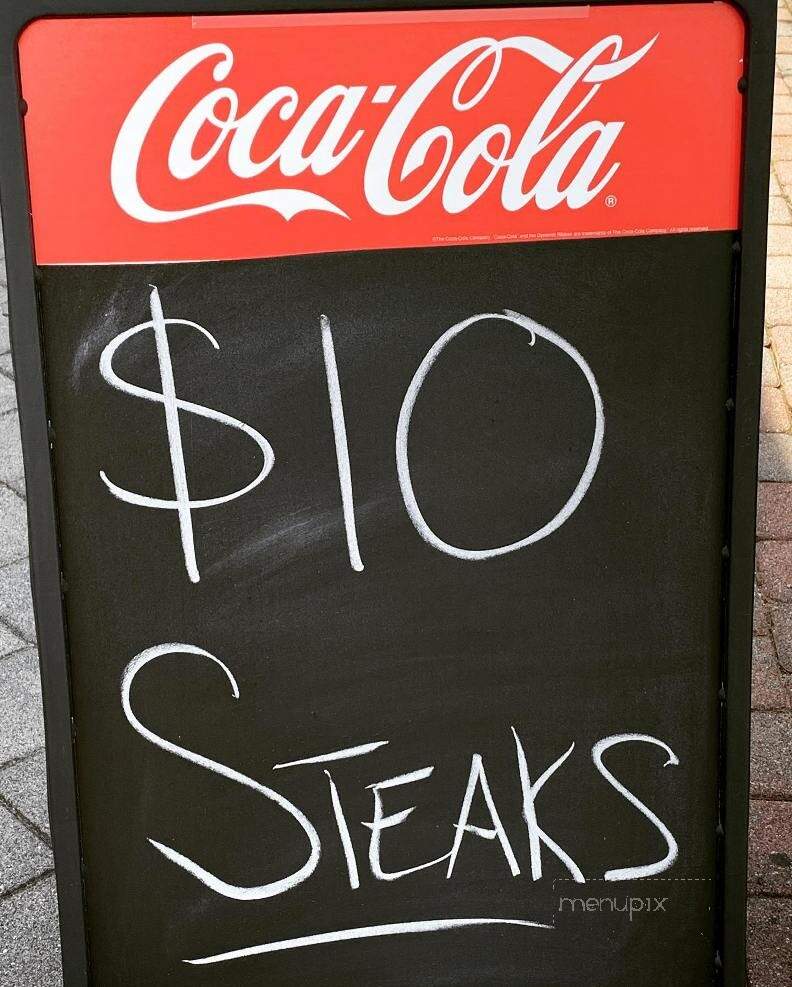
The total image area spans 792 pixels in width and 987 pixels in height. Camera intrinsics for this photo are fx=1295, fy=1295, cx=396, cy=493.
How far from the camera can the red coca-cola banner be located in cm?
146

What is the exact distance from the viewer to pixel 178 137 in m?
1.48

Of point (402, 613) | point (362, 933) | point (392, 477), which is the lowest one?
point (362, 933)

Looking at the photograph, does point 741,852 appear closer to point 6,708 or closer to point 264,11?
point 264,11

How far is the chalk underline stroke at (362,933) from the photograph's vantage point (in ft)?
5.62

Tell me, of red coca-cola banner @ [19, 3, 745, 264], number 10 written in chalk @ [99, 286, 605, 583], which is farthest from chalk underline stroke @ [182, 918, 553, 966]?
red coca-cola banner @ [19, 3, 745, 264]

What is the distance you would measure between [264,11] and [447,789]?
0.99 metres

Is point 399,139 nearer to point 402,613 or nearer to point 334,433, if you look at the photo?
point 334,433

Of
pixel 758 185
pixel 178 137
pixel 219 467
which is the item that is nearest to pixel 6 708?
pixel 219 467

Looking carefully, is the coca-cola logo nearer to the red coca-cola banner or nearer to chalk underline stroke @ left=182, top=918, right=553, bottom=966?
the red coca-cola banner

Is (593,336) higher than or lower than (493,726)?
higher

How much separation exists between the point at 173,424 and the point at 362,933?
28.6 inches

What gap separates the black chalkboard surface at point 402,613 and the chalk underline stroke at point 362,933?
0.03 feet

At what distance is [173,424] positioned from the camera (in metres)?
1.57

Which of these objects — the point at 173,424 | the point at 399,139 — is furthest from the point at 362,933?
the point at 399,139
